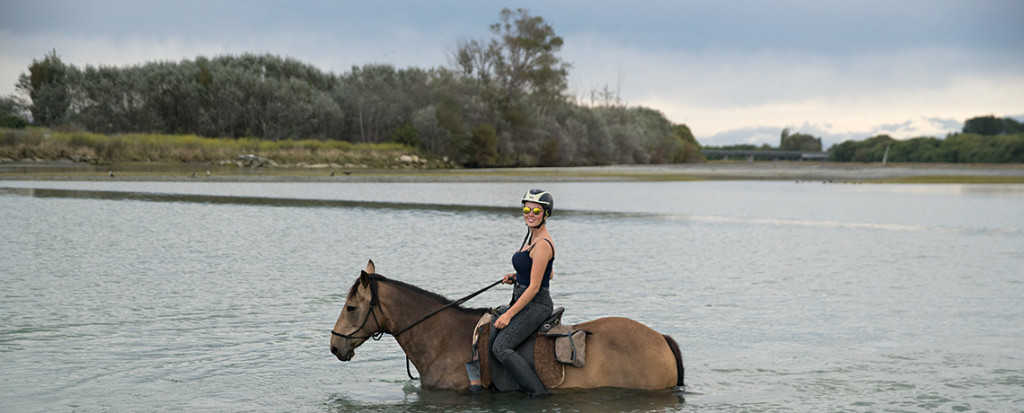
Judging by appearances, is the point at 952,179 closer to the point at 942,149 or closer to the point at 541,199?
the point at 942,149

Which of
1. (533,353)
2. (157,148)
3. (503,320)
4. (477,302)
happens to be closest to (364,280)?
(503,320)

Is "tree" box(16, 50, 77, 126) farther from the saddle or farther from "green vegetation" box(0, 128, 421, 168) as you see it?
the saddle

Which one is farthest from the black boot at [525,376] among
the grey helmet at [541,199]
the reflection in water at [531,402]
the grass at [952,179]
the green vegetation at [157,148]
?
the grass at [952,179]

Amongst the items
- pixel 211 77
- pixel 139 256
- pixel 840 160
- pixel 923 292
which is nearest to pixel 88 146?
pixel 211 77

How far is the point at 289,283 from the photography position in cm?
1547

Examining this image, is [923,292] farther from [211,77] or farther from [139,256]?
[211,77]

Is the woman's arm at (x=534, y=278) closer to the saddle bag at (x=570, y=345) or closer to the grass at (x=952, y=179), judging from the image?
the saddle bag at (x=570, y=345)

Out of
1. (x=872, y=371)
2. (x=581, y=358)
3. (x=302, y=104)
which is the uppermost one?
(x=302, y=104)

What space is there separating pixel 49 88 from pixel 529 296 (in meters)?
78.9

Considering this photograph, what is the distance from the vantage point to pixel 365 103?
8750cm

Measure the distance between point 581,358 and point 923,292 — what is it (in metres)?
10.2

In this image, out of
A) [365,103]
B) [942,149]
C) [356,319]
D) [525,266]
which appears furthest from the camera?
[942,149]

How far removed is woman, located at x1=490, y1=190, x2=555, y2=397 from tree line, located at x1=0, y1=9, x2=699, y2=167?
2848 inches

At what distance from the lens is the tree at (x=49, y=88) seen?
74.9 m
